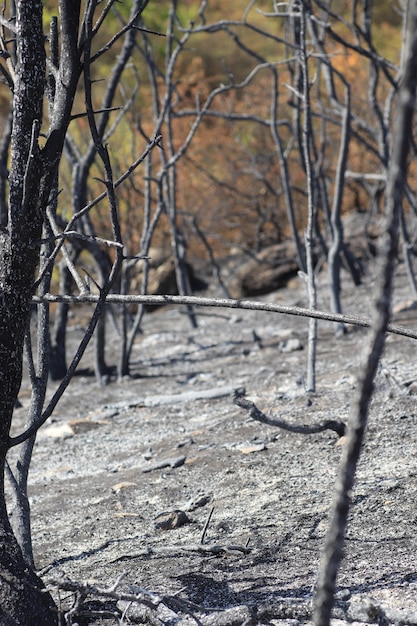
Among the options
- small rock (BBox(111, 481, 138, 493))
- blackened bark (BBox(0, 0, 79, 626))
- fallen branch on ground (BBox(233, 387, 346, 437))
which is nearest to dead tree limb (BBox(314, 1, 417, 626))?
blackened bark (BBox(0, 0, 79, 626))

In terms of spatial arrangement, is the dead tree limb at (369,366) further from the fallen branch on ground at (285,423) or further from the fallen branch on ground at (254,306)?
the fallen branch on ground at (285,423)

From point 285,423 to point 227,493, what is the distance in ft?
1.10

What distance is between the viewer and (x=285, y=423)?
2758mm

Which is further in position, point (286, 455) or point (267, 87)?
point (267, 87)

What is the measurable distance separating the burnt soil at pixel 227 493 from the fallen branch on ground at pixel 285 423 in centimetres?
8

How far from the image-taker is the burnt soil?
74.8 inches

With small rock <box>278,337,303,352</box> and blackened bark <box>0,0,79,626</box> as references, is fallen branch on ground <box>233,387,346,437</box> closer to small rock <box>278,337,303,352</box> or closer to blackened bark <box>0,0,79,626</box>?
blackened bark <box>0,0,79,626</box>

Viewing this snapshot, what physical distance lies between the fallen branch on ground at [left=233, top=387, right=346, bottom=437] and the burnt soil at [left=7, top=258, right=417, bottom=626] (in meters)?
0.08

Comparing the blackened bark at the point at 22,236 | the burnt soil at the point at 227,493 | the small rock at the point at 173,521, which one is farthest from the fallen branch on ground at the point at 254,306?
the small rock at the point at 173,521

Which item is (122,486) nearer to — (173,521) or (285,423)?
(173,521)

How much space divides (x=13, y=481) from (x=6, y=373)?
678 millimetres

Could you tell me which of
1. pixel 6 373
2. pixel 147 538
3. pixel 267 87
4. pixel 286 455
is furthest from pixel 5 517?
pixel 267 87

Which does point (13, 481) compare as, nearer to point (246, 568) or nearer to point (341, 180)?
point (246, 568)

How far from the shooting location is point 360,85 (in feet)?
45.6
